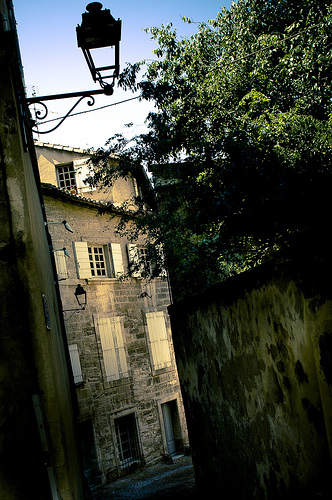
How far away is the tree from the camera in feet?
36.2

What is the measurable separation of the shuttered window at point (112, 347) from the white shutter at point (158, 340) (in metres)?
1.48

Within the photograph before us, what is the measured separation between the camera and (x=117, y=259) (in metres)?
16.1

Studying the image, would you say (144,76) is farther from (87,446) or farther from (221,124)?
(87,446)

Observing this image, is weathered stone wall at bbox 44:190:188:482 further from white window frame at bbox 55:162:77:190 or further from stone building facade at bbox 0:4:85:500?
stone building facade at bbox 0:4:85:500

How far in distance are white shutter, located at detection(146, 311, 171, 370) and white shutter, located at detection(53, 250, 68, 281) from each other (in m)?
4.13

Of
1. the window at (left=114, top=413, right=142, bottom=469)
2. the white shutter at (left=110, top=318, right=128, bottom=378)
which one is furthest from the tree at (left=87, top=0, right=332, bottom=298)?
the window at (left=114, top=413, right=142, bottom=469)

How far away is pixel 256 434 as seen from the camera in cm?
370

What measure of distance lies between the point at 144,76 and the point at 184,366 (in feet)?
31.9

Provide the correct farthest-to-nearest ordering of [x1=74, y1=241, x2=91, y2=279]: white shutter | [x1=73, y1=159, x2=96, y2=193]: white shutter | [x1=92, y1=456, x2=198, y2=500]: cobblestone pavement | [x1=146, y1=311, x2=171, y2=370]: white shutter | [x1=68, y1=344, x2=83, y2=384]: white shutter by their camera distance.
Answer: [x1=146, y1=311, x2=171, y2=370]: white shutter
[x1=73, y1=159, x2=96, y2=193]: white shutter
[x1=74, y1=241, x2=91, y2=279]: white shutter
[x1=68, y1=344, x2=83, y2=384]: white shutter
[x1=92, y1=456, x2=198, y2=500]: cobblestone pavement

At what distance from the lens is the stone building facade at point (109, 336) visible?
14.1 metres

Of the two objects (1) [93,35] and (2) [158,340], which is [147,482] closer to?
(2) [158,340]

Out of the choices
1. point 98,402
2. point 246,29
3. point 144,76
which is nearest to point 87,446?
point 98,402

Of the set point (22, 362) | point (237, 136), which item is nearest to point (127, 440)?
point (237, 136)

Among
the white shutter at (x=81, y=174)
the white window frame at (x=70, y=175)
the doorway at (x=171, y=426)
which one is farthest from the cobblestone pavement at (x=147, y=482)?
the white window frame at (x=70, y=175)
